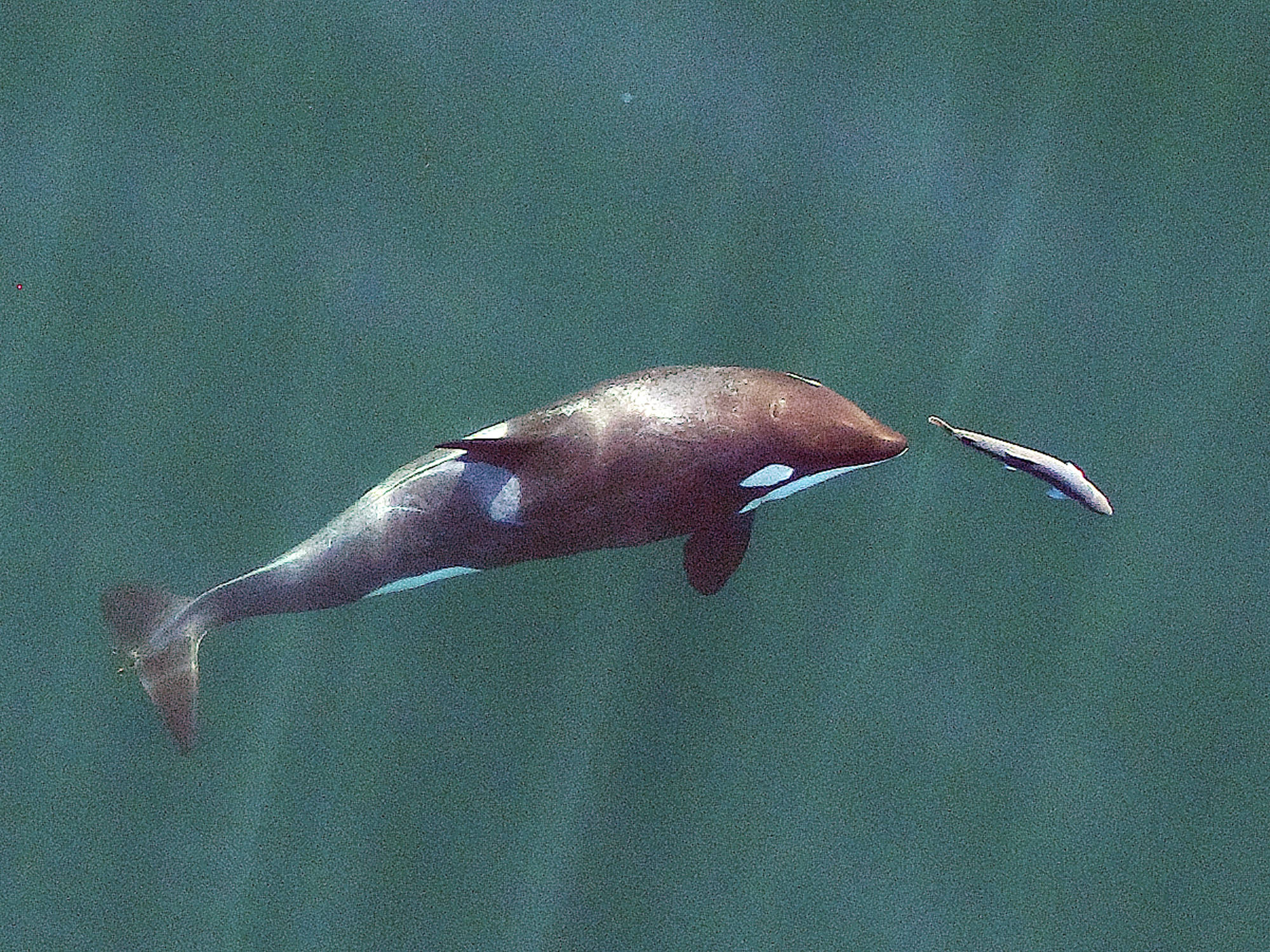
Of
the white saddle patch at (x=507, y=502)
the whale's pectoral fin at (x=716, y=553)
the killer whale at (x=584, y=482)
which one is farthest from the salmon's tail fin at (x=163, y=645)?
the whale's pectoral fin at (x=716, y=553)

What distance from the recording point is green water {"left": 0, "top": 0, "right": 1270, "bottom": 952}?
5383 mm

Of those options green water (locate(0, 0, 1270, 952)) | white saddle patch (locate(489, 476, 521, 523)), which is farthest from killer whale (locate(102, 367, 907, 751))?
green water (locate(0, 0, 1270, 952))

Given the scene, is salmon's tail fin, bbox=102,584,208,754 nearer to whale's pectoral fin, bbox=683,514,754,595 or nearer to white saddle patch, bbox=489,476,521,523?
white saddle patch, bbox=489,476,521,523

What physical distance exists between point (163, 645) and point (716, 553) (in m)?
2.64

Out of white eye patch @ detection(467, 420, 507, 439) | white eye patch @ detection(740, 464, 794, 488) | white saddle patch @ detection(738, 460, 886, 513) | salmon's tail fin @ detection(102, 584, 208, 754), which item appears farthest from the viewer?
salmon's tail fin @ detection(102, 584, 208, 754)

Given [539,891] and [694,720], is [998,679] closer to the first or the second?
[694,720]

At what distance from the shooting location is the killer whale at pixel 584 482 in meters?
4.30

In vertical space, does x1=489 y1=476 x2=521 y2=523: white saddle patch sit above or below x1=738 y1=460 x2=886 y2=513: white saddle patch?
below

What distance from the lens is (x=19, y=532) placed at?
18.2 ft

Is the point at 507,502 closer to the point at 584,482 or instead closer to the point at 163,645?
the point at 584,482

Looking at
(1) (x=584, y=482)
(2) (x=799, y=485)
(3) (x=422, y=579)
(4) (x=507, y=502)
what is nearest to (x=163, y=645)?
(3) (x=422, y=579)

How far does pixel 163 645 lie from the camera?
496cm

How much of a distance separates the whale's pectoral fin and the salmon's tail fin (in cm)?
231

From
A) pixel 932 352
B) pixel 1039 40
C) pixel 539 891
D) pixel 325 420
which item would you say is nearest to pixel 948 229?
pixel 932 352
